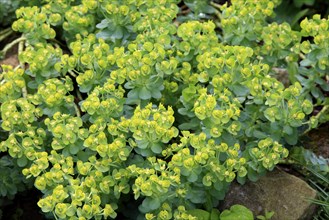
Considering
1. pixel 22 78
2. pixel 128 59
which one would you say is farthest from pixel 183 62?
pixel 22 78

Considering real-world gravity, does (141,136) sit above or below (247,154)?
above

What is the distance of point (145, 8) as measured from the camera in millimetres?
3264

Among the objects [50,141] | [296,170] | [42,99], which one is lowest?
[296,170]

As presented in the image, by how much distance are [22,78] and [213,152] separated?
2.90ft

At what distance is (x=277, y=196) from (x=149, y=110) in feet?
2.66

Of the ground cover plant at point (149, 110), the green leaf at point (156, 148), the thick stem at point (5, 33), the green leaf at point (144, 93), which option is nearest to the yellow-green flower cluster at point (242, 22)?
the ground cover plant at point (149, 110)

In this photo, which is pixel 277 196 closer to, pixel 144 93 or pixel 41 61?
pixel 144 93

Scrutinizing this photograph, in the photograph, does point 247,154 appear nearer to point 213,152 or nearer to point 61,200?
point 213,152

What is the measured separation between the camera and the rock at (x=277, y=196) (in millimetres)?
3102

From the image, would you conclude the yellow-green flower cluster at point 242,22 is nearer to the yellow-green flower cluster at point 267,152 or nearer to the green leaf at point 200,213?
the yellow-green flower cluster at point 267,152

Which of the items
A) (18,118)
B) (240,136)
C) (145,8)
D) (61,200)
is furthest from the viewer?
(145,8)

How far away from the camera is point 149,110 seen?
269 cm

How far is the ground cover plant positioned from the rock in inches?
5.8

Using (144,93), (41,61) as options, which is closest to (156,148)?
(144,93)
